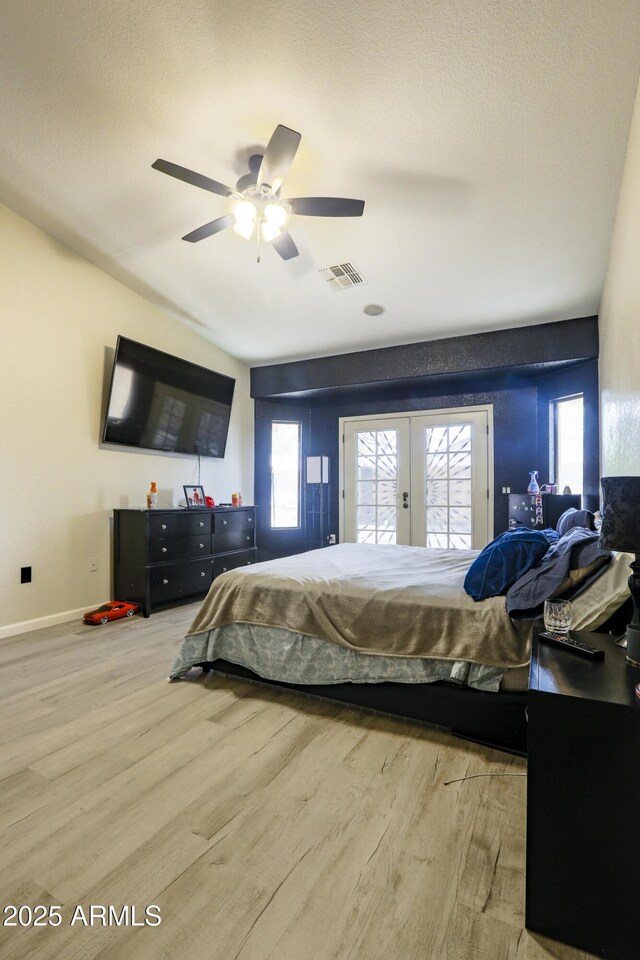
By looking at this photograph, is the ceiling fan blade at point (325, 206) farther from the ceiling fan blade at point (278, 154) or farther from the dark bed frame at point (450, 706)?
the dark bed frame at point (450, 706)

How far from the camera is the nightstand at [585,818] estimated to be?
3.41 ft

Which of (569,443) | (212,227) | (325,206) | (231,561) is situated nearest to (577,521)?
(569,443)

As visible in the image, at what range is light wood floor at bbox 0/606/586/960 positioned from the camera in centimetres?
111

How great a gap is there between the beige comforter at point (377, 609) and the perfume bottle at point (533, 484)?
208 centimetres

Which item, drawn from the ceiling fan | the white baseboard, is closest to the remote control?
the ceiling fan

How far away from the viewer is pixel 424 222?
128 inches

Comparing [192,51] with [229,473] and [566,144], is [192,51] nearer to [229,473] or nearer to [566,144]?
[566,144]

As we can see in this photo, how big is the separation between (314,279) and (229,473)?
2608 millimetres

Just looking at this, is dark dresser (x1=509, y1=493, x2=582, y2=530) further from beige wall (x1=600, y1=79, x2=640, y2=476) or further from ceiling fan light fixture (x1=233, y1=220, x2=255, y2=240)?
ceiling fan light fixture (x1=233, y1=220, x2=255, y2=240)

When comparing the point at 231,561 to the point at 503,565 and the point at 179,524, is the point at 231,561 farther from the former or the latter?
the point at 503,565

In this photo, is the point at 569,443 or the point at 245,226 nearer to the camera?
the point at 245,226

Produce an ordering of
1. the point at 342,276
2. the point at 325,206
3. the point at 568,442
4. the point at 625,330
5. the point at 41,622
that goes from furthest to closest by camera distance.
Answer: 1. the point at 568,442
2. the point at 342,276
3. the point at 41,622
4. the point at 325,206
5. the point at 625,330

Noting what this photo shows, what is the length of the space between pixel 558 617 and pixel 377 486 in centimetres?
422

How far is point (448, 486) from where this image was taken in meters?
5.33
